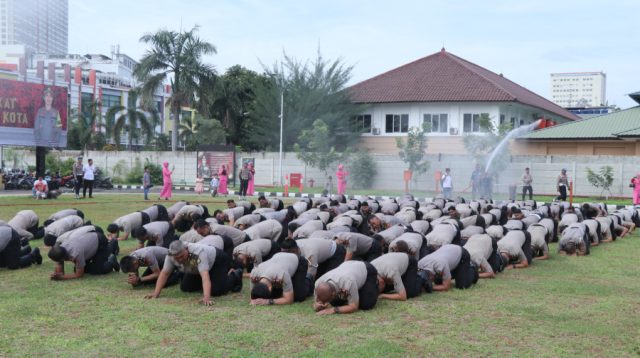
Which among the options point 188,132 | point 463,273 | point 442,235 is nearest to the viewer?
point 463,273

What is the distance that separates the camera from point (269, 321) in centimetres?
708

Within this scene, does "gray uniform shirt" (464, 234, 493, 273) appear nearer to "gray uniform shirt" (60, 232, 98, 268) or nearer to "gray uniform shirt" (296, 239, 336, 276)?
"gray uniform shirt" (296, 239, 336, 276)

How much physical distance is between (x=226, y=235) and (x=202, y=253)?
79.1 inches

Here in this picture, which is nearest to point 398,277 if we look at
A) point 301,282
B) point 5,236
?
point 301,282

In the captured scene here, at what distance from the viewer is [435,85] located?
40219 mm

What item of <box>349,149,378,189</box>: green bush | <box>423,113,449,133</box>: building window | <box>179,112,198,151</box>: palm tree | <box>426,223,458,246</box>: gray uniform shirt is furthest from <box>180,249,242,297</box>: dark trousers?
<box>179,112,198,151</box>: palm tree

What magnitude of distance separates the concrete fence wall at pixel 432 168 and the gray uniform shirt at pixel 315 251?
74.7 ft

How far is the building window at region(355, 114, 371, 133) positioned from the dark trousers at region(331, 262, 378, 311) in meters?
34.2

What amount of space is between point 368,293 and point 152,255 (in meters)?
3.01

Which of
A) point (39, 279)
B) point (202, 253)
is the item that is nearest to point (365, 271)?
point (202, 253)

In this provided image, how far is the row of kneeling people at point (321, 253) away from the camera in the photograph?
25.7 feet

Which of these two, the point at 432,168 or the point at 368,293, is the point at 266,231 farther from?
the point at 432,168

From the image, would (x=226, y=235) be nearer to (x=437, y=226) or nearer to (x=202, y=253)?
(x=202, y=253)

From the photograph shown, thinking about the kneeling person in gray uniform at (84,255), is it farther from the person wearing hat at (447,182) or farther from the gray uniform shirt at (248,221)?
the person wearing hat at (447,182)
